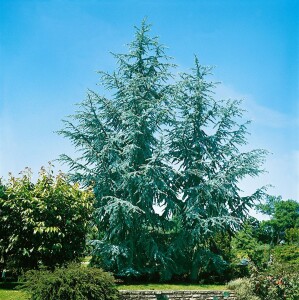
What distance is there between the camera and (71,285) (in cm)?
1005

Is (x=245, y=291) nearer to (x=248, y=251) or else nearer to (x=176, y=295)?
(x=176, y=295)

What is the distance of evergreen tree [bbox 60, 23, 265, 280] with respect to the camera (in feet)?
57.8

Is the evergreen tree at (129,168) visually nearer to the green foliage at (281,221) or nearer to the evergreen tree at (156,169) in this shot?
the evergreen tree at (156,169)

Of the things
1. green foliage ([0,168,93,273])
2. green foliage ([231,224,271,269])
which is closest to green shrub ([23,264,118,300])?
green foliage ([0,168,93,273])

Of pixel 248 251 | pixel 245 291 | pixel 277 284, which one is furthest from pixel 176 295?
pixel 248 251

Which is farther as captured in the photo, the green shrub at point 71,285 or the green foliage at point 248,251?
the green foliage at point 248,251

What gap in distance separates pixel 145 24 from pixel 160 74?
2776 mm

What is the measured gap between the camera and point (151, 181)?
1739 centimetres

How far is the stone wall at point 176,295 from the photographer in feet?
41.5

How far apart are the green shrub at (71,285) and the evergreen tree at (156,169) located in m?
6.00

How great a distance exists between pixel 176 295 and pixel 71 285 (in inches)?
184

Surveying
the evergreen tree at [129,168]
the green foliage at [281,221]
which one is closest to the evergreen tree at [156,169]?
the evergreen tree at [129,168]

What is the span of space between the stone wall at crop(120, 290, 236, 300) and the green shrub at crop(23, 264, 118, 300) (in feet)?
6.57

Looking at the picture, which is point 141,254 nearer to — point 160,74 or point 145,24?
point 160,74
